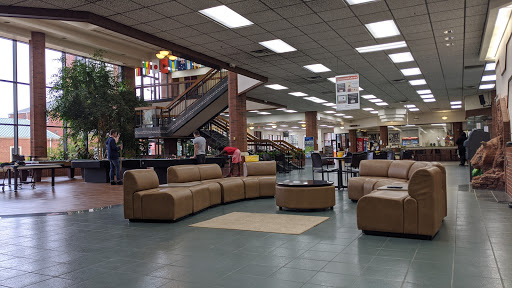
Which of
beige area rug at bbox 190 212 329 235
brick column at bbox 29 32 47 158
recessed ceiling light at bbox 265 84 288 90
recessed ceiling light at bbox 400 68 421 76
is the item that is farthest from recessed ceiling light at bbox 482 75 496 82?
brick column at bbox 29 32 47 158

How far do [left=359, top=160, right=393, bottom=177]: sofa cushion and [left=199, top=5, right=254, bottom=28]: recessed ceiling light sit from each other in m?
3.59

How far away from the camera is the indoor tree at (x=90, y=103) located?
1482 cm

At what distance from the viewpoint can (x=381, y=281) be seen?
2922 mm

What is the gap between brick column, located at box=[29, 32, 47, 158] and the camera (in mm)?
15445

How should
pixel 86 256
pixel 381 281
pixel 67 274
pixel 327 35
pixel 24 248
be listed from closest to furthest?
pixel 381 281 < pixel 67 274 < pixel 86 256 < pixel 24 248 < pixel 327 35

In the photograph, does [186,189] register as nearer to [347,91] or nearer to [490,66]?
[347,91]

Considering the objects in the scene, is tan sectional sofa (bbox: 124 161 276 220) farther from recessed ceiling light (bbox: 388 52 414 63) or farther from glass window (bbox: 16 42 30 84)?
glass window (bbox: 16 42 30 84)

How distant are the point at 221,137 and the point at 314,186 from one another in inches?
466

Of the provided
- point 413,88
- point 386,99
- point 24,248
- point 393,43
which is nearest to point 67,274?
point 24,248

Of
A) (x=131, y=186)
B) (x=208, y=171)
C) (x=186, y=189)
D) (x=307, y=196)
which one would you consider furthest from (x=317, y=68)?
(x=131, y=186)

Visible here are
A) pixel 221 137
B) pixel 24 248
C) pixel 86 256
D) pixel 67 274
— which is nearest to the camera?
pixel 67 274

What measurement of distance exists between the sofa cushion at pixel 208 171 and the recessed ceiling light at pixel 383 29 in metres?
4.33

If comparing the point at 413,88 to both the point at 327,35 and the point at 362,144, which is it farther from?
the point at 362,144

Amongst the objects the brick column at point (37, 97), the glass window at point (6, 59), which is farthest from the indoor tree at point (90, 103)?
the glass window at point (6, 59)
